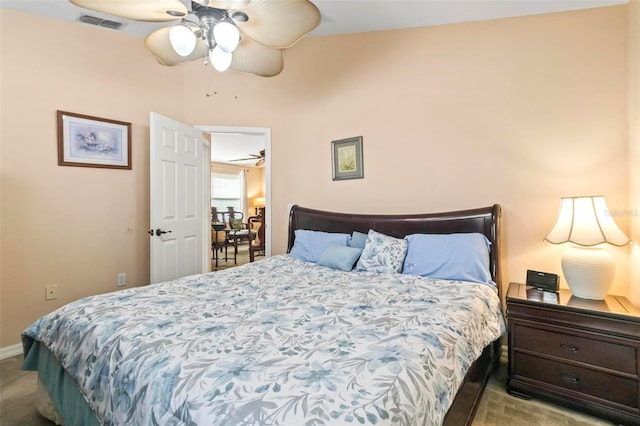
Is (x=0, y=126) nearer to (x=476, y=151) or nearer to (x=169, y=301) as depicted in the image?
(x=169, y=301)

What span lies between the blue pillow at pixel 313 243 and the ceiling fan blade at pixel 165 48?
1682 mm

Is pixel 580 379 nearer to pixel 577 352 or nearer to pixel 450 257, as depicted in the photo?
pixel 577 352

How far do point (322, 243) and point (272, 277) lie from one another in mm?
738

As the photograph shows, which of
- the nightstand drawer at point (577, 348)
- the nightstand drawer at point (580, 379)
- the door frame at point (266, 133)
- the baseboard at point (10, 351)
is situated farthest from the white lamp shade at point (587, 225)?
the baseboard at point (10, 351)

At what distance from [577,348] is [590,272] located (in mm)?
442

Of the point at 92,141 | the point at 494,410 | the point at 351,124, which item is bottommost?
the point at 494,410

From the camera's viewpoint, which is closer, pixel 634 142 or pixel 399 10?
pixel 634 142

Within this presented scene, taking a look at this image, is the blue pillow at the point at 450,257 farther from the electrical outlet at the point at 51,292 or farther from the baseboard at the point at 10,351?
the baseboard at the point at 10,351

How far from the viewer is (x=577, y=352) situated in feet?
5.42

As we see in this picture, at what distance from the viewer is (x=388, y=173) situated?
2828 mm

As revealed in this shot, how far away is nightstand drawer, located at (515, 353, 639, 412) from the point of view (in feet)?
5.03

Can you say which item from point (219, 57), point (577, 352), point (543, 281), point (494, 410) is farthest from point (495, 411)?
point (219, 57)

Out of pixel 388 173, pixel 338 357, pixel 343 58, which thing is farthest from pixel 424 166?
pixel 338 357

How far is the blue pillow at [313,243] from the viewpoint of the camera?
2.70m
